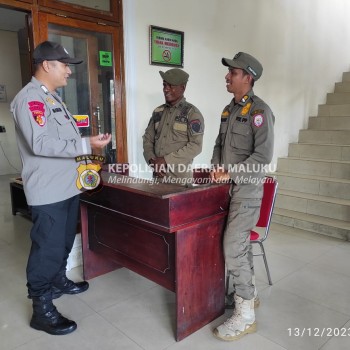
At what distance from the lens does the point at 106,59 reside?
9.71 ft

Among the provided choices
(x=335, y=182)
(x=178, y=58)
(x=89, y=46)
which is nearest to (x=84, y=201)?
(x=89, y=46)

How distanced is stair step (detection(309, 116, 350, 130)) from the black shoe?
4004mm

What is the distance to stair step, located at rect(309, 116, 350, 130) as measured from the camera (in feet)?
15.0

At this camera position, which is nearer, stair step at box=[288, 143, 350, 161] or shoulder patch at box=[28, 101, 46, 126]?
shoulder patch at box=[28, 101, 46, 126]

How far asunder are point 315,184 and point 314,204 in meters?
0.32

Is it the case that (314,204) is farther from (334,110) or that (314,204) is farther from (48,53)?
(48,53)

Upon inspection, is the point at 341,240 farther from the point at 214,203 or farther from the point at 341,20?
the point at 341,20

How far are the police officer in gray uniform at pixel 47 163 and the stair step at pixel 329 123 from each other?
3873mm

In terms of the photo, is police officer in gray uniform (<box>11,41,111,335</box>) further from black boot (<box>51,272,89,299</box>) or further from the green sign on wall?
the green sign on wall

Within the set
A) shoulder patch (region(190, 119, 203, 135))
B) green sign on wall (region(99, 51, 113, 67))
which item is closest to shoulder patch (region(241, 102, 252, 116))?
shoulder patch (region(190, 119, 203, 135))

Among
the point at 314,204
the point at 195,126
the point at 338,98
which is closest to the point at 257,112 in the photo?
the point at 195,126

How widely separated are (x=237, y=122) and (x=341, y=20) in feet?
15.4

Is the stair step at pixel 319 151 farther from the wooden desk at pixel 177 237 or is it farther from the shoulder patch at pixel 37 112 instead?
the shoulder patch at pixel 37 112

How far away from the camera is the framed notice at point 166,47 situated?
313 cm
